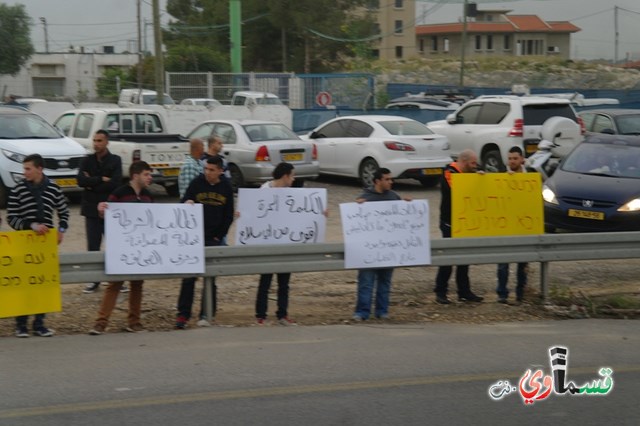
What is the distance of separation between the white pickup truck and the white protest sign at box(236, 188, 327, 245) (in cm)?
850

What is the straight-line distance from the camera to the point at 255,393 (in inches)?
283

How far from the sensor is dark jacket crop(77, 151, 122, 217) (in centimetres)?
1092

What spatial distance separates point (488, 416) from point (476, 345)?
2.29 meters

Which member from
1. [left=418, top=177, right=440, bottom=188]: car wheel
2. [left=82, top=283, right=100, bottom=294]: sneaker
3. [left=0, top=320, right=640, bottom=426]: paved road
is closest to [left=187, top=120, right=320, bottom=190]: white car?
[left=418, top=177, right=440, bottom=188]: car wheel

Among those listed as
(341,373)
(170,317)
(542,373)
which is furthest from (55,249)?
(542,373)

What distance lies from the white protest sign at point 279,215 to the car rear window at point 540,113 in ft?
40.5

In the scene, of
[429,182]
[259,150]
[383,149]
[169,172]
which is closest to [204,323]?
[169,172]

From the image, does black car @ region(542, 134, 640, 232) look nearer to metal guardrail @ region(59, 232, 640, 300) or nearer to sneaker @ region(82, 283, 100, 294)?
metal guardrail @ region(59, 232, 640, 300)

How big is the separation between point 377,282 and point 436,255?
0.75m

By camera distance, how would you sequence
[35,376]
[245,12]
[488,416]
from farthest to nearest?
[245,12]
[35,376]
[488,416]

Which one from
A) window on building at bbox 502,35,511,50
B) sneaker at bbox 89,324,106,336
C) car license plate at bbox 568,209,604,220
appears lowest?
sneaker at bbox 89,324,106,336

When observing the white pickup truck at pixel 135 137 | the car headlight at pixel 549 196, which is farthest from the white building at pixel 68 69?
the car headlight at pixel 549 196

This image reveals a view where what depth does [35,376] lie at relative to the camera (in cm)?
763

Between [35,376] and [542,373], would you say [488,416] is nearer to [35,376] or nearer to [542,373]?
[542,373]
